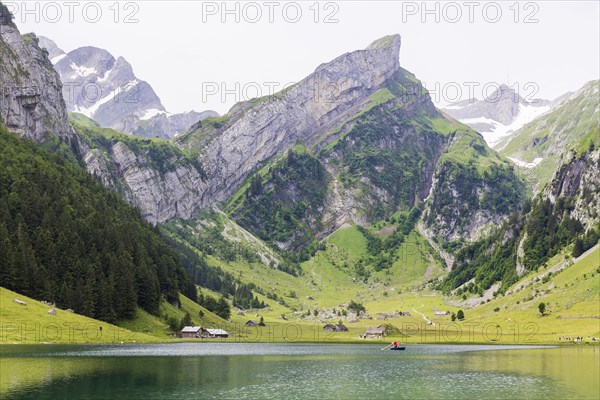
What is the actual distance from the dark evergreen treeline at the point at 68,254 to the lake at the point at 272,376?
32.6 meters

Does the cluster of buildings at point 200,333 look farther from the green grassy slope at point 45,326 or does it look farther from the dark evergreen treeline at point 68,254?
the green grassy slope at point 45,326

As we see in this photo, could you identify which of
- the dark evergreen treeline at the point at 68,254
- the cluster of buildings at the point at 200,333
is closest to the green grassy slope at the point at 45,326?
the dark evergreen treeline at the point at 68,254

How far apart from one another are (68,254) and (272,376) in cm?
9834

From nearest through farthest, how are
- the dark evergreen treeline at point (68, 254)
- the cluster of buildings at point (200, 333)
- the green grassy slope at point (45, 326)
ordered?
the green grassy slope at point (45, 326) → the dark evergreen treeline at point (68, 254) → the cluster of buildings at point (200, 333)

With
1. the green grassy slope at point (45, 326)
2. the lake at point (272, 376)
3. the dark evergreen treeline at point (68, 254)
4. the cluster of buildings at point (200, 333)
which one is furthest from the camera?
the cluster of buildings at point (200, 333)

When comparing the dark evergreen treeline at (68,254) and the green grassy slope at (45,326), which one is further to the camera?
the dark evergreen treeline at (68,254)

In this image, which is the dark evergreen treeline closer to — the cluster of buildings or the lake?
the cluster of buildings

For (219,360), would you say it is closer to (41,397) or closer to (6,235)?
(41,397)

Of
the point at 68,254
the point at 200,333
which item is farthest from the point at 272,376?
the point at 200,333

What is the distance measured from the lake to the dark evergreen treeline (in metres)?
32.6

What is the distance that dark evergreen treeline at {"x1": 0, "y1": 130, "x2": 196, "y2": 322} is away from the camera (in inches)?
5832

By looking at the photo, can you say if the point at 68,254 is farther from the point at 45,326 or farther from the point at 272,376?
the point at 272,376

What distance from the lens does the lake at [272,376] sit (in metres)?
68.3

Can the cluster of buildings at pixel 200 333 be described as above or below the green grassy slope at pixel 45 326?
below
